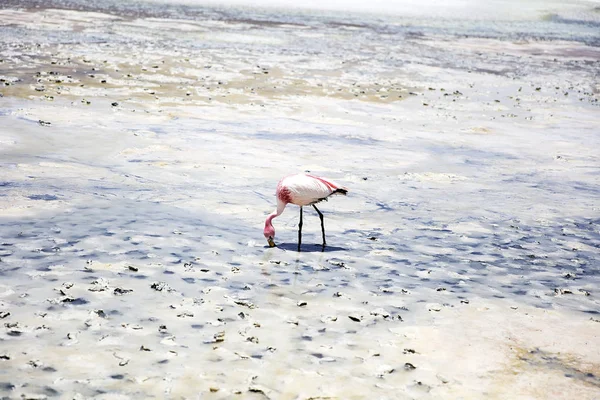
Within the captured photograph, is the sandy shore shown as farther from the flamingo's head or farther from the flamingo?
the flamingo

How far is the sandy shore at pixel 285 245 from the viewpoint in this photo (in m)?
5.53

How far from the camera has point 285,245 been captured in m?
8.35

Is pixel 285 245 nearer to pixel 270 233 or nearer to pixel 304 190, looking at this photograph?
pixel 270 233

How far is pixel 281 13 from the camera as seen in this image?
5750 centimetres

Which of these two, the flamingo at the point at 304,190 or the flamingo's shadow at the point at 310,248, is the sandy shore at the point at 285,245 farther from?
the flamingo at the point at 304,190

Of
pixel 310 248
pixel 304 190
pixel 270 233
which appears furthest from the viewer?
pixel 310 248

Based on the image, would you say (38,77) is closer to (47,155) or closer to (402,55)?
(47,155)

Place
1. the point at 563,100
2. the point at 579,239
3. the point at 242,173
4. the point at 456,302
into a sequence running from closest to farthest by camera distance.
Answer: the point at 456,302
the point at 579,239
the point at 242,173
the point at 563,100

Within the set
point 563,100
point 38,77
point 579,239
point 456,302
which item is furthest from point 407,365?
point 563,100

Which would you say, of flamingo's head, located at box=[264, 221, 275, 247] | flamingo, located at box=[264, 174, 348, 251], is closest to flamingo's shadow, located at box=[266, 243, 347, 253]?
flamingo's head, located at box=[264, 221, 275, 247]

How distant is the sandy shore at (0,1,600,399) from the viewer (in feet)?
18.1

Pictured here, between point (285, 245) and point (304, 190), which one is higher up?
point (304, 190)

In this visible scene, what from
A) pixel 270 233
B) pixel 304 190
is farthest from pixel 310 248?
pixel 304 190

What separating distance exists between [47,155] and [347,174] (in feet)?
15.6
